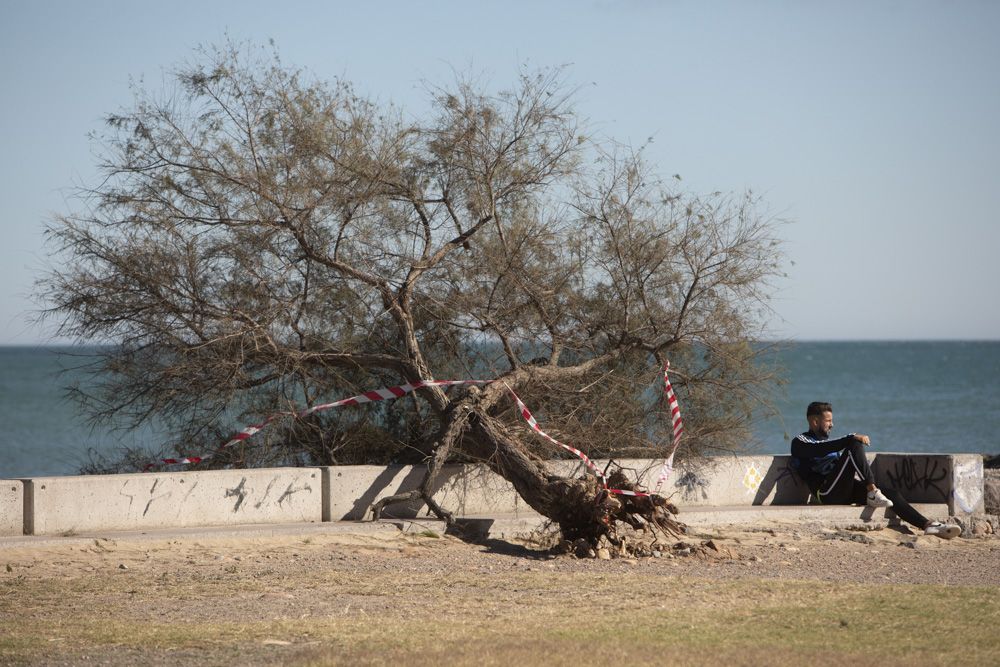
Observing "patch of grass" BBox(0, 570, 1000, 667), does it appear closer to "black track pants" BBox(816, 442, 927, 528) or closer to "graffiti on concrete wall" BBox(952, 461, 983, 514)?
"black track pants" BBox(816, 442, 927, 528)

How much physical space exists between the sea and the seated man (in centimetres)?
78

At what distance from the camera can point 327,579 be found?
398 inches

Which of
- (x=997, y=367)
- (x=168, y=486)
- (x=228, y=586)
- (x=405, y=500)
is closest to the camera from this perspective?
(x=228, y=586)

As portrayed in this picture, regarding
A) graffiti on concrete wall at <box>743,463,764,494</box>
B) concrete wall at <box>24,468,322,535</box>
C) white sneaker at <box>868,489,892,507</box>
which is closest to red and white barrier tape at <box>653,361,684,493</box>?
graffiti on concrete wall at <box>743,463,764,494</box>

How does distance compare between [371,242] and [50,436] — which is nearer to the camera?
[371,242]

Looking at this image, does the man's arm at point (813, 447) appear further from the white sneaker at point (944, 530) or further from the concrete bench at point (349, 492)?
the white sneaker at point (944, 530)

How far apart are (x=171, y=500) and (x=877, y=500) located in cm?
808

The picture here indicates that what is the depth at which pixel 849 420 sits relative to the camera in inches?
2147

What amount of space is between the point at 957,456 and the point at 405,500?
282 inches

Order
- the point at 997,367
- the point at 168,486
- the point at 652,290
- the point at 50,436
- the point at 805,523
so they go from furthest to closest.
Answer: the point at 997,367 < the point at 50,436 < the point at 652,290 < the point at 805,523 < the point at 168,486

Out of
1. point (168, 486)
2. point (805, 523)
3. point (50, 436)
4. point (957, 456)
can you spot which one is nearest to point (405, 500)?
point (168, 486)

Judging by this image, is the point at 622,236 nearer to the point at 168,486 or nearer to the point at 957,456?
the point at 957,456

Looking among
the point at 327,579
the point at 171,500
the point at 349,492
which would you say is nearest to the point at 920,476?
the point at 349,492

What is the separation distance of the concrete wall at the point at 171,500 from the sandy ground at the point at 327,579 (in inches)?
Result: 25.2
